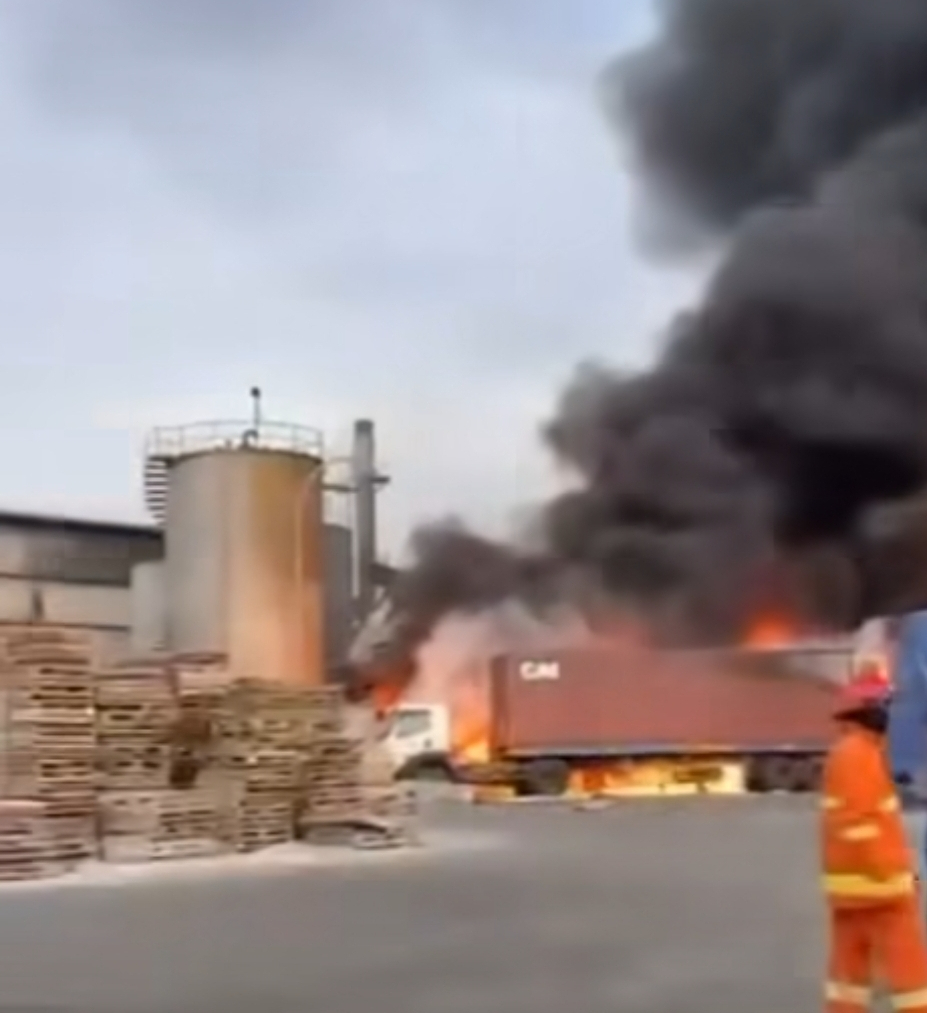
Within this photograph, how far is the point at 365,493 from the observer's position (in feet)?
139

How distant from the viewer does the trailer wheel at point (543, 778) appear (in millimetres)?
32156

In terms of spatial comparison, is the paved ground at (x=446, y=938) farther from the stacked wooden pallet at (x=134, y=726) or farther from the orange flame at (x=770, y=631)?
the orange flame at (x=770, y=631)

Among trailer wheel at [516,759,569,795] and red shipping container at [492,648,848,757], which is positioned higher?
red shipping container at [492,648,848,757]

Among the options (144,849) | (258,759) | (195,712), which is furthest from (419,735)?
(144,849)

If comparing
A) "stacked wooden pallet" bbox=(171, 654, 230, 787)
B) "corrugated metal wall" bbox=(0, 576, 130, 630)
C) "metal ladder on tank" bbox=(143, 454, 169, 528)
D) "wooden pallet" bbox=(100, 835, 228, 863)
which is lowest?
"wooden pallet" bbox=(100, 835, 228, 863)

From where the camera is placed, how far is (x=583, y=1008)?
25.6 feet

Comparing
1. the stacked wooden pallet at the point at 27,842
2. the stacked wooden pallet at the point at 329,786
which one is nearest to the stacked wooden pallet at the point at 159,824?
the stacked wooden pallet at the point at 27,842

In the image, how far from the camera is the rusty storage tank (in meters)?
33.8

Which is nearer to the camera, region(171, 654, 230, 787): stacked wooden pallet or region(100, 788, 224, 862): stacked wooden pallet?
region(100, 788, 224, 862): stacked wooden pallet

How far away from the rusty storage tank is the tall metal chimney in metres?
5.73

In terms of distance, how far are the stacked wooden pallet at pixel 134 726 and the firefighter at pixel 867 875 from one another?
39.6ft

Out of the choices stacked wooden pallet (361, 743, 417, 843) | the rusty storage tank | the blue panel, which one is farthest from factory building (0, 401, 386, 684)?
the blue panel

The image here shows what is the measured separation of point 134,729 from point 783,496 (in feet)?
61.5

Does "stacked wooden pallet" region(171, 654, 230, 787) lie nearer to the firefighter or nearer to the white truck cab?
the firefighter
